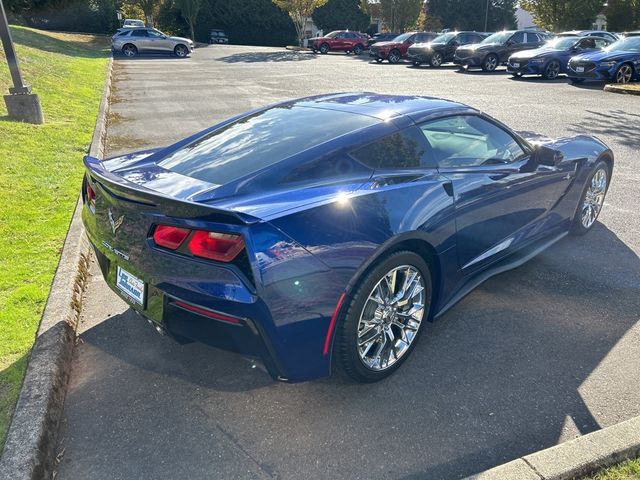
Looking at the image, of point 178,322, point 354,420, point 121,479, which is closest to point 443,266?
point 354,420

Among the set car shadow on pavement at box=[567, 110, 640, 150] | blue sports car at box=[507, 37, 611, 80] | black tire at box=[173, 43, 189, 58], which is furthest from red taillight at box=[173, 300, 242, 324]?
black tire at box=[173, 43, 189, 58]

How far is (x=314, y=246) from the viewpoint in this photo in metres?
2.40

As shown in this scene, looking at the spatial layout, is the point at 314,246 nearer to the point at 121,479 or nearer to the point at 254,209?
the point at 254,209

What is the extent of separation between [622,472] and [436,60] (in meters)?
24.3

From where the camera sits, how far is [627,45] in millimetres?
→ 16156

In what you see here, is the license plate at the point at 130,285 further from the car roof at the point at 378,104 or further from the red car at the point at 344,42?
the red car at the point at 344,42

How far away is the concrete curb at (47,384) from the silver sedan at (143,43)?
28062mm

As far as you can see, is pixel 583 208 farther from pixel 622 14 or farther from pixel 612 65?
pixel 622 14

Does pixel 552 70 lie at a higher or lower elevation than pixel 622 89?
higher

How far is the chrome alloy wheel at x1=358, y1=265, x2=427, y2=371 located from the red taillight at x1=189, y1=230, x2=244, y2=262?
2.66 ft

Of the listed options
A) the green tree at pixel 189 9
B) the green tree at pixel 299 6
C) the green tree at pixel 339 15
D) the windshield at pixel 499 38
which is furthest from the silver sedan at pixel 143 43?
the green tree at pixel 339 15

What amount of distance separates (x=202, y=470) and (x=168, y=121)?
975cm

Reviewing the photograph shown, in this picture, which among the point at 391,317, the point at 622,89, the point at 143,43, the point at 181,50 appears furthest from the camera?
the point at 181,50

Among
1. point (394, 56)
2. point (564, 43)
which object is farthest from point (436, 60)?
point (564, 43)
